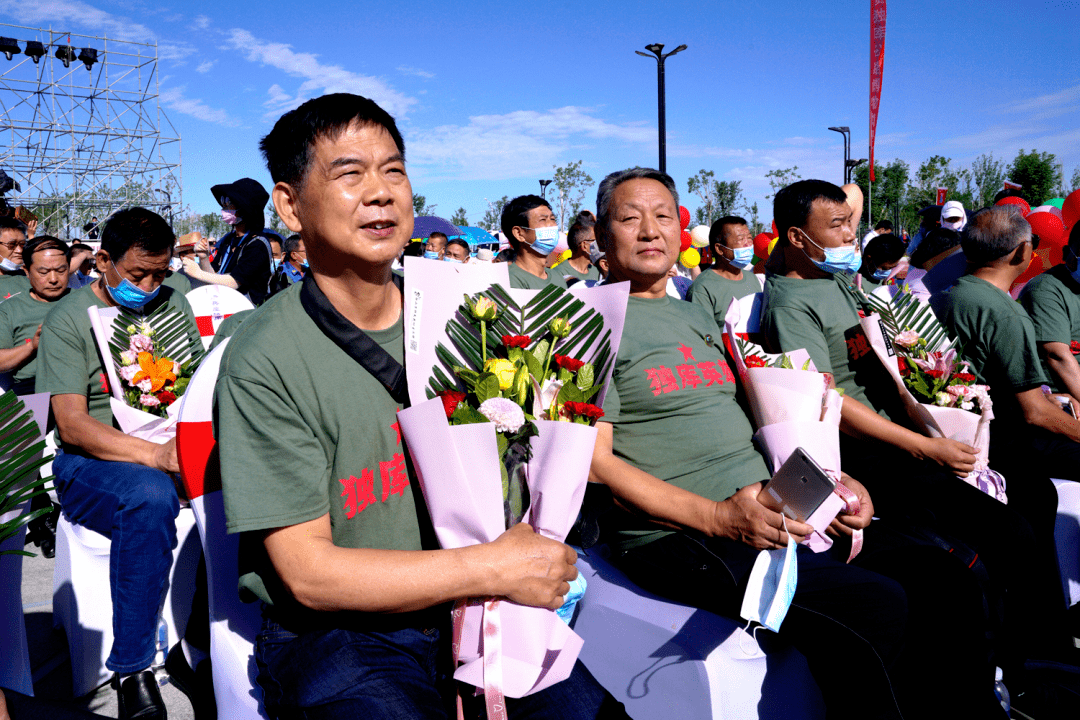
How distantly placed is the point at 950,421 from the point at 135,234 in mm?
3842

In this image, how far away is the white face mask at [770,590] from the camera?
1.80 metres

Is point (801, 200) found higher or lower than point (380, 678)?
higher

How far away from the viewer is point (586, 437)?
63.5 inches

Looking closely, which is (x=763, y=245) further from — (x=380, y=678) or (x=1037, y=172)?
(x=1037, y=172)

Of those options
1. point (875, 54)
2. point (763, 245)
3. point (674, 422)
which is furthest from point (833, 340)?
point (875, 54)

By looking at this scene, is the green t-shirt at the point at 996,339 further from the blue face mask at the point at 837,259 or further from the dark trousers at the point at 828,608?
the dark trousers at the point at 828,608

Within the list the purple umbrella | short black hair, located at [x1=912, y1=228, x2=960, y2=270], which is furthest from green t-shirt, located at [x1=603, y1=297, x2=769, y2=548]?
Result: the purple umbrella

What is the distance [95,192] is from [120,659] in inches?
1671

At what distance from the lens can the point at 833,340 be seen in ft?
10.7

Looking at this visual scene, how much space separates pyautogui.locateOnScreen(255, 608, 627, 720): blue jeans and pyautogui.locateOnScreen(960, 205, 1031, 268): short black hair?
128 inches

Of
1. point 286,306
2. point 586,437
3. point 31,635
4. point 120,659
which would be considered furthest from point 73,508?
point 586,437

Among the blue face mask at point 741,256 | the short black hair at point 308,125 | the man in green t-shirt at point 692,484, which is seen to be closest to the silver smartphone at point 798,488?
the man in green t-shirt at point 692,484

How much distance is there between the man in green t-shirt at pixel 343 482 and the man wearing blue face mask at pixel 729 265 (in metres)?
4.59

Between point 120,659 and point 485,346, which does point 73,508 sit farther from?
point 485,346
